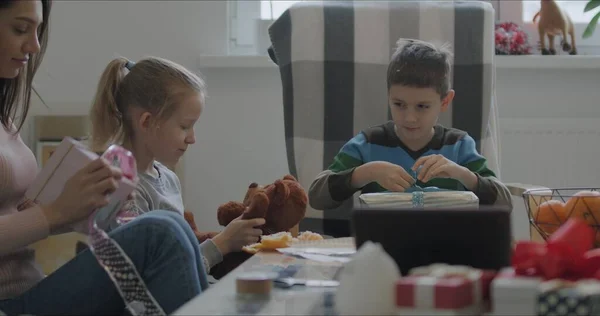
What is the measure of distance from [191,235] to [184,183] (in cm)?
144

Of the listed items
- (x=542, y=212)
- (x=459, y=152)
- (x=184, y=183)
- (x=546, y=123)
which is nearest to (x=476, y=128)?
(x=459, y=152)

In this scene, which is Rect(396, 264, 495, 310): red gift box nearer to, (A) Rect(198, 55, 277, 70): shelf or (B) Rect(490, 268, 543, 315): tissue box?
(B) Rect(490, 268, 543, 315): tissue box

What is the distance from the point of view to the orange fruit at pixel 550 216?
1.31 metres

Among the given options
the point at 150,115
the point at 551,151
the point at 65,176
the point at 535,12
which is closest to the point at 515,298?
the point at 65,176

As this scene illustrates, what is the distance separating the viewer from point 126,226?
1.20 m

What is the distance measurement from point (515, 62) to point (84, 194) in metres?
1.80

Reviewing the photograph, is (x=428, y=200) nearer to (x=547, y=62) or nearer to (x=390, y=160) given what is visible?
(x=390, y=160)

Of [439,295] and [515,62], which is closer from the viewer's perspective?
[439,295]

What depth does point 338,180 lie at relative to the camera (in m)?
1.83

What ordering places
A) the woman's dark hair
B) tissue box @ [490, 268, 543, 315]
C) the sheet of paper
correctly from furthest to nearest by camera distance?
the woman's dark hair → the sheet of paper → tissue box @ [490, 268, 543, 315]

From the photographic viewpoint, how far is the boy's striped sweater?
5.96ft

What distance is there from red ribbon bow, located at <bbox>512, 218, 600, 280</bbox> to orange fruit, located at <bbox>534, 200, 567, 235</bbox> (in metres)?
0.44

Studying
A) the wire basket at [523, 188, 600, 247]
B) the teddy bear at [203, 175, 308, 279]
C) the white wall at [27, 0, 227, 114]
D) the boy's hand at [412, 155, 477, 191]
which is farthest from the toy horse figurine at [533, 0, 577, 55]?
the wire basket at [523, 188, 600, 247]

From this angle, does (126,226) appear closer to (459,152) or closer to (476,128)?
(459,152)
